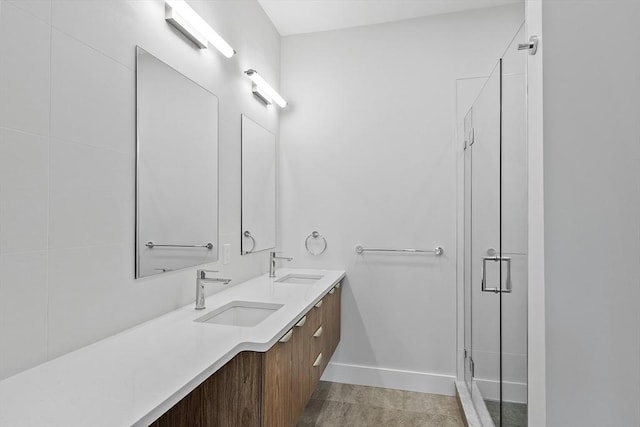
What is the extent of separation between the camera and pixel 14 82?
3.14 ft

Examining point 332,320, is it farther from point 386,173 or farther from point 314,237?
point 386,173

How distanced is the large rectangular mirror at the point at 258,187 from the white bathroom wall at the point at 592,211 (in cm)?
168

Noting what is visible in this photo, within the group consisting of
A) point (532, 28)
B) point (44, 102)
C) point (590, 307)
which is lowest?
point (590, 307)

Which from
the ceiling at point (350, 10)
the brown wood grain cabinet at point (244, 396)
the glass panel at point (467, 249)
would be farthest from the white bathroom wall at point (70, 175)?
the glass panel at point (467, 249)

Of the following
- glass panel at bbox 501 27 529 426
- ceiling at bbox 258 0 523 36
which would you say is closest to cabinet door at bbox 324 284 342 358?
glass panel at bbox 501 27 529 426

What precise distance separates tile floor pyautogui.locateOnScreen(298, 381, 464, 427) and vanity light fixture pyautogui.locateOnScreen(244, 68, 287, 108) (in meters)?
2.16

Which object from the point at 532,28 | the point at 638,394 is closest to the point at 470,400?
the point at 638,394

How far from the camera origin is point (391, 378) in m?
2.64

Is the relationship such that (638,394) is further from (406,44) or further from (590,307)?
(406,44)

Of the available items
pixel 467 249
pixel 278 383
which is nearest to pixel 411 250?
pixel 467 249

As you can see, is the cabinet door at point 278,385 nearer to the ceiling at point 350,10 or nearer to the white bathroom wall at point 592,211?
the white bathroom wall at point 592,211

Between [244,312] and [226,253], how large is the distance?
0.42m

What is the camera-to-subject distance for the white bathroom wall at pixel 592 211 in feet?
2.49

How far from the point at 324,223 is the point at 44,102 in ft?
6.60
